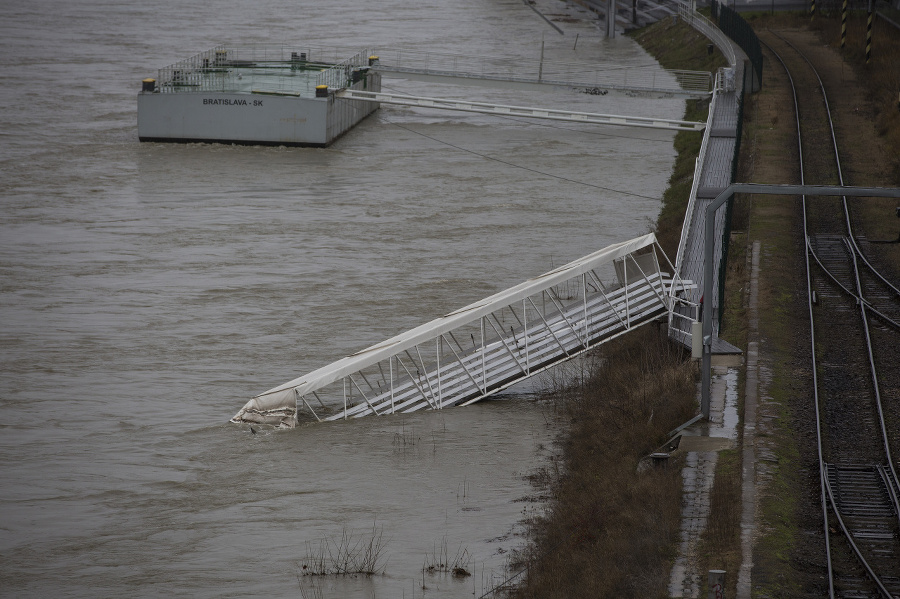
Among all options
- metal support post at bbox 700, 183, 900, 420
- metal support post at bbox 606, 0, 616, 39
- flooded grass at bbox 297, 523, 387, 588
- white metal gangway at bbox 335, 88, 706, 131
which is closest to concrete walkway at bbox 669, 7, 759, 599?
metal support post at bbox 700, 183, 900, 420

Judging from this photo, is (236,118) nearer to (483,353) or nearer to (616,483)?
(483,353)

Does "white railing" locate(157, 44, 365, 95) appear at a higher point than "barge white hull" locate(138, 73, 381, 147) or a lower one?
higher

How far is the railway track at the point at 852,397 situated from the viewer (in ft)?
48.4

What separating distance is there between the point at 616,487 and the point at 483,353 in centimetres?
592

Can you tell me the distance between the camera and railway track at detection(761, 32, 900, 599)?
48.4 feet

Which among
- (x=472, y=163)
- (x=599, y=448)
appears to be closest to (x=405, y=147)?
→ (x=472, y=163)

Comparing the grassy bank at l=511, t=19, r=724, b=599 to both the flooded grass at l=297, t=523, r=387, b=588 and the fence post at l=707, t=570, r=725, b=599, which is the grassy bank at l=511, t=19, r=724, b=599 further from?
the flooded grass at l=297, t=523, r=387, b=588

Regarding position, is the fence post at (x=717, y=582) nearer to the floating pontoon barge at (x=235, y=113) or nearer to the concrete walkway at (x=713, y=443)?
the concrete walkway at (x=713, y=443)

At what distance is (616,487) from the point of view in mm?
17516

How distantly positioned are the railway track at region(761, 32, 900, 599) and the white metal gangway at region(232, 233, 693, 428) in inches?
133

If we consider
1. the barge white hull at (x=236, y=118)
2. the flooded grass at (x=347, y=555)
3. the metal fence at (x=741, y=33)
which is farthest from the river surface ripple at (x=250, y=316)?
the metal fence at (x=741, y=33)

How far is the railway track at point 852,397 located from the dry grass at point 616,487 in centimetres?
214

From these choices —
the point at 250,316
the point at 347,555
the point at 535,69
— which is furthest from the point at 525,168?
the point at 347,555

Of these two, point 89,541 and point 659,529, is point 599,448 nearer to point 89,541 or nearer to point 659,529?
point 659,529
